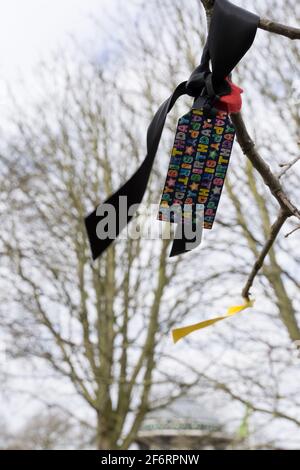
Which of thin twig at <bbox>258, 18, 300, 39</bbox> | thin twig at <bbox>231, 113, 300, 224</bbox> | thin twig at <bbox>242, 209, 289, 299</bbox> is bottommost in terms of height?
thin twig at <bbox>242, 209, 289, 299</bbox>

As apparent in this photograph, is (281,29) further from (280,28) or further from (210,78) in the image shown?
(210,78)

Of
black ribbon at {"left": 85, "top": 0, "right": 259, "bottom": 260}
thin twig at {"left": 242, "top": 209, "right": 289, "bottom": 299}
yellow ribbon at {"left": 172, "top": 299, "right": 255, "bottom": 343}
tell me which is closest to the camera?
black ribbon at {"left": 85, "top": 0, "right": 259, "bottom": 260}

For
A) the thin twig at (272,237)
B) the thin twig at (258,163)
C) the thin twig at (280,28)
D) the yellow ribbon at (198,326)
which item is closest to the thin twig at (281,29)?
the thin twig at (280,28)

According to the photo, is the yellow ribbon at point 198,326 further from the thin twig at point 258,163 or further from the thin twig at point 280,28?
the thin twig at point 280,28

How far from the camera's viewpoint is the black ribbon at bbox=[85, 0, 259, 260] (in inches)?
41.9

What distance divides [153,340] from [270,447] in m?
1.50

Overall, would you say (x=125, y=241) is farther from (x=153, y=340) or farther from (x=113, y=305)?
(x=153, y=340)

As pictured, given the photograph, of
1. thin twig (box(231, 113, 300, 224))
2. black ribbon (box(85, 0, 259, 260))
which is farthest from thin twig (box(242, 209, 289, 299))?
black ribbon (box(85, 0, 259, 260))

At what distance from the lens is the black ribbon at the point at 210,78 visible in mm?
Answer: 1063

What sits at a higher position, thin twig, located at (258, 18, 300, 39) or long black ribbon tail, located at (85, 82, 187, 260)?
thin twig, located at (258, 18, 300, 39)

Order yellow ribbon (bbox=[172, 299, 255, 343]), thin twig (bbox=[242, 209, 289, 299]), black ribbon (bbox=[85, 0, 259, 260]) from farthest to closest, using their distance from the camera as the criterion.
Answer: yellow ribbon (bbox=[172, 299, 255, 343]) < thin twig (bbox=[242, 209, 289, 299]) < black ribbon (bbox=[85, 0, 259, 260])

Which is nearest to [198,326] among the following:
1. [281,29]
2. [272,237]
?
[272,237]

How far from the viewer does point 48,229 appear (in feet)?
20.9

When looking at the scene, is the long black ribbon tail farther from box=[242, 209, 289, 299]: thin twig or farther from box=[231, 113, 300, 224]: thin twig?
box=[242, 209, 289, 299]: thin twig
